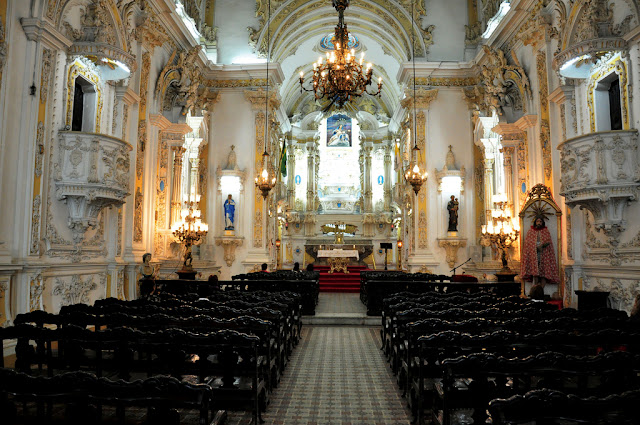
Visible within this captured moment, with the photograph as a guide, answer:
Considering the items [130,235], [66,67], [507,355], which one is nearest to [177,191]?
[130,235]

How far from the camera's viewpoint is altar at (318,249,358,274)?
2083cm

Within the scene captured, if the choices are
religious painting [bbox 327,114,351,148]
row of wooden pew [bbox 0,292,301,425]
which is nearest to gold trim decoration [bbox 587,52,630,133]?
row of wooden pew [bbox 0,292,301,425]

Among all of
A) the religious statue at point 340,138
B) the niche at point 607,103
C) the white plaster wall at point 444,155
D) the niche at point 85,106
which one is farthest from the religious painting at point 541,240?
the religious statue at point 340,138

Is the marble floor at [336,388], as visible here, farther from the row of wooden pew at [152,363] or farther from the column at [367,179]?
the column at [367,179]

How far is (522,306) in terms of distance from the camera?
681 cm

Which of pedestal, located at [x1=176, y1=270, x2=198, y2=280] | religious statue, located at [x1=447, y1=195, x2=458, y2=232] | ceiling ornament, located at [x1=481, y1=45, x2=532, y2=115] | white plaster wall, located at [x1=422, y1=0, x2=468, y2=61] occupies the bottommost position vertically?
pedestal, located at [x1=176, y1=270, x2=198, y2=280]

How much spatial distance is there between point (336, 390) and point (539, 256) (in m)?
7.27

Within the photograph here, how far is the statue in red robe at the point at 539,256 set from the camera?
1066cm

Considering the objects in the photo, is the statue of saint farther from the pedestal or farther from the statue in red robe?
the statue in red robe

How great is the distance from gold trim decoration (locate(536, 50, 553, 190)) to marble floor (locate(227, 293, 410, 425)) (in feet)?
20.3

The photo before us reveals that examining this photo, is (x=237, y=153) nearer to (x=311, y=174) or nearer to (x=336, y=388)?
(x=311, y=174)

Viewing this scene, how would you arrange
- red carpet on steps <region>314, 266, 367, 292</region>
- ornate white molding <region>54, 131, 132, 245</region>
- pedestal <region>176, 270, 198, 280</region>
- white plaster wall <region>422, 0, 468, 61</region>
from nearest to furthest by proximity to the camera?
ornate white molding <region>54, 131, 132, 245</region> → pedestal <region>176, 270, 198, 280</region> → white plaster wall <region>422, 0, 468, 61</region> → red carpet on steps <region>314, 266, 367, 292</region>

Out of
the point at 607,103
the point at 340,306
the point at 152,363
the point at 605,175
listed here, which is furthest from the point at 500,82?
the point at 152,363

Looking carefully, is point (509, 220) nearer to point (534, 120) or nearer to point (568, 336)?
point (534, 120)
